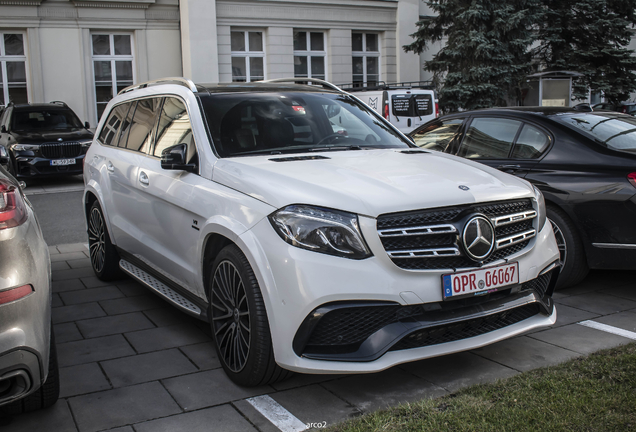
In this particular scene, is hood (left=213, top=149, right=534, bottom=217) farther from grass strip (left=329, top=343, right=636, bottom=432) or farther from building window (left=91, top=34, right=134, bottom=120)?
building window (left=91, top=34, right=134, bottom=120)

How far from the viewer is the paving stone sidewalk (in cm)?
323

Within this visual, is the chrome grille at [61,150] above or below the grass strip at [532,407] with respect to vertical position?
above

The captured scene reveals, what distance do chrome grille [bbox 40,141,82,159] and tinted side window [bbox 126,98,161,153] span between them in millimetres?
9734

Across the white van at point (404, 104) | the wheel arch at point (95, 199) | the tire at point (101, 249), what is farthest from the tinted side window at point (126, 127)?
the white van at point (404, 104)

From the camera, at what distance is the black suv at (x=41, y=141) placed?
13.9 meters

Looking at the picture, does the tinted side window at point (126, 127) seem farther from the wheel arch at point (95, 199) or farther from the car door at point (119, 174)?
the wheel arch at point (95, 199)

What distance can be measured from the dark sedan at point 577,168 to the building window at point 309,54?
19241 millimetres

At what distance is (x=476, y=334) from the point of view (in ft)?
11.0

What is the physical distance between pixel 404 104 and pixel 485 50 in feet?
15.5

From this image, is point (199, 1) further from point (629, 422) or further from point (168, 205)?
point (629, 422)

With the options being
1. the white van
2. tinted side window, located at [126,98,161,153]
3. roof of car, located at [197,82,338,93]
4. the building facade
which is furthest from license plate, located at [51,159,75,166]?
roof of car, located at [197,82,338,93]

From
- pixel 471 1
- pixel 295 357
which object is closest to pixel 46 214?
pixel 295 357

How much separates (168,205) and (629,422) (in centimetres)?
299

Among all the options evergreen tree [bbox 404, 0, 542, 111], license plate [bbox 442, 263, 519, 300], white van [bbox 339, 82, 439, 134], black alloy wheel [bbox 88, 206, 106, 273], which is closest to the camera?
license plate [bbox 442, 263, 519, 300]
